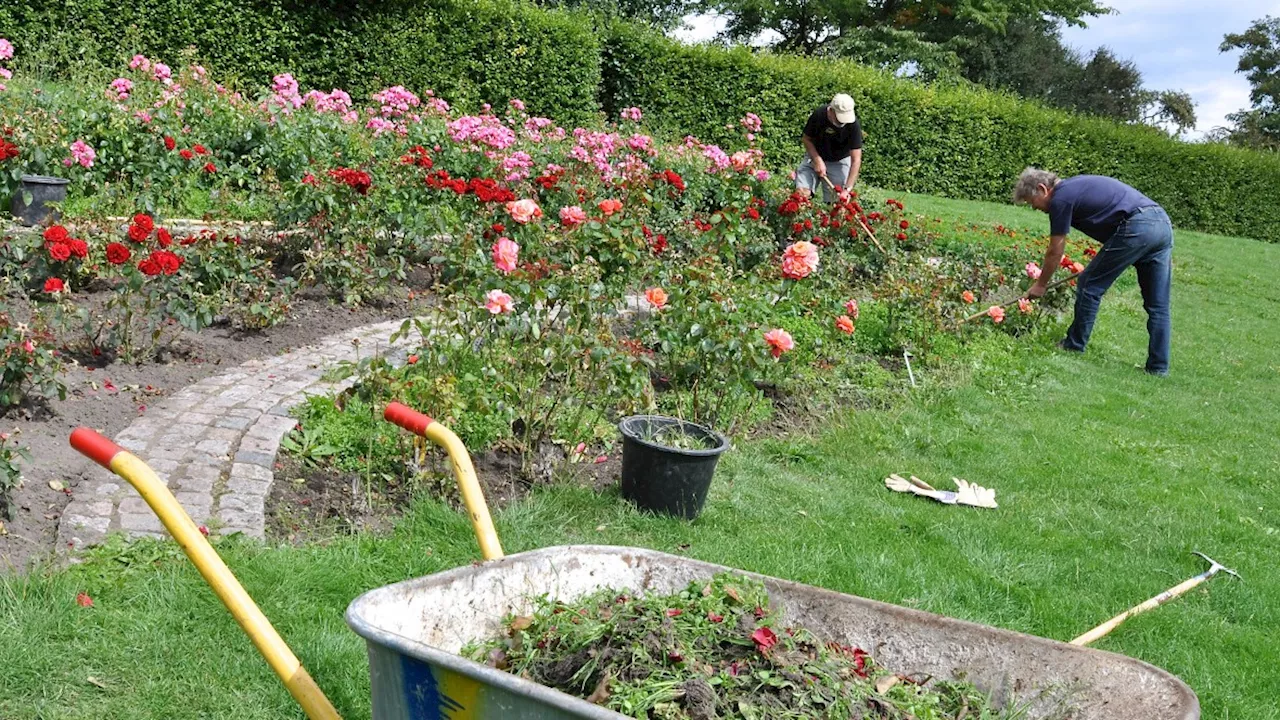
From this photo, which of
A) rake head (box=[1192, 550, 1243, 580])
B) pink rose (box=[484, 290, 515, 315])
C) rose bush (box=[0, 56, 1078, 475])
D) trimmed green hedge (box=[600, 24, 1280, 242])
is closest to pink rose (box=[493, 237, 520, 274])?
rose bush (box=[0, 56, 1078, 475])

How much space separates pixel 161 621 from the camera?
8.71 ft

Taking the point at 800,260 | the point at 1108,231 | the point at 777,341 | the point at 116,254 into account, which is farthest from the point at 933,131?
the point at 116,254

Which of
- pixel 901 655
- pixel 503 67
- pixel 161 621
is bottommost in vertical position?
pixel 161 621

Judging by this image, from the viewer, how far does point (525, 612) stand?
2189mm

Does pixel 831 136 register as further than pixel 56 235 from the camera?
Yes

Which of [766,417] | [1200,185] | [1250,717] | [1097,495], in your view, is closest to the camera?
[1250,717]

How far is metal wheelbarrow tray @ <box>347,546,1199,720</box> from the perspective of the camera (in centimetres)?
166

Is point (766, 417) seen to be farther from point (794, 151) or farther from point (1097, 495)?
point (794, 151)

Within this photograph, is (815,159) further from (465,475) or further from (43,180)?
(465,475)

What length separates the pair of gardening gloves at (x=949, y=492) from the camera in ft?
14.3

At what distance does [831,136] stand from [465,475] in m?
7.44

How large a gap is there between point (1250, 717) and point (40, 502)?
11.9 feet

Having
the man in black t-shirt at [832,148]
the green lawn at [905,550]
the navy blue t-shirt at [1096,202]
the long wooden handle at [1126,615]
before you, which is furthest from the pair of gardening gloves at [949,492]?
the man in black t-shirt at [832,148]

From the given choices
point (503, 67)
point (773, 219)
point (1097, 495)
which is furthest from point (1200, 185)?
point (1097, 495)
